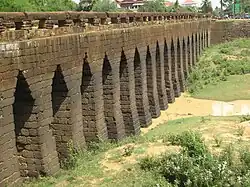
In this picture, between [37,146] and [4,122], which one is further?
[37,146]

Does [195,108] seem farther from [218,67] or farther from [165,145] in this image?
[218,67]

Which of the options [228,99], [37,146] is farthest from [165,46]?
[37,146]

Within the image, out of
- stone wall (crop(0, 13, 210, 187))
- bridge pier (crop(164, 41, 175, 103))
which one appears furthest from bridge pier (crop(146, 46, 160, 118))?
bridge pier (crop(164, 41, 175, 103))

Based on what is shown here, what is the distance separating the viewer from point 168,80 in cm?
2494

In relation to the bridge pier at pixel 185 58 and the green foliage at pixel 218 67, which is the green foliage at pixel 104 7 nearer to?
the green foliage at pixel 218 67

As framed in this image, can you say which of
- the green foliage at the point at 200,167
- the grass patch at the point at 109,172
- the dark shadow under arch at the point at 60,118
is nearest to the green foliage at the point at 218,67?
the grass patch at the point at 109,172

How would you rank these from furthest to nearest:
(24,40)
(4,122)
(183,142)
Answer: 1. (183,142)
2. (24,40)
3. (4,122)

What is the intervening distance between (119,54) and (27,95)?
594cm

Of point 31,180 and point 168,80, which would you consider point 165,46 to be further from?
point 31,180

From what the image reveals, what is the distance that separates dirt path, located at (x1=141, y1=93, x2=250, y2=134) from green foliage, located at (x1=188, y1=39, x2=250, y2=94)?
10.2 feet

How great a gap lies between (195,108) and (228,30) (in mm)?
29926

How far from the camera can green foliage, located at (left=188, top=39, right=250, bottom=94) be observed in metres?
29.9

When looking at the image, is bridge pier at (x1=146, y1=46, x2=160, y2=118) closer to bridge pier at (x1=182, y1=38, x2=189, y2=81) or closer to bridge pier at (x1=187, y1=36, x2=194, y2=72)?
bridge pier at (x1=182, y1=38, x2=189, y2=81)

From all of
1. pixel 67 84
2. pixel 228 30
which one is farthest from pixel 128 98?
pixel 228 30
